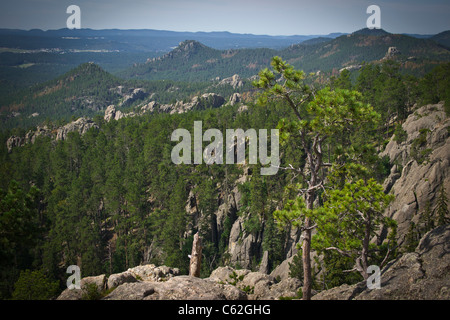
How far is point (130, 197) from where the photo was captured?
5131cm

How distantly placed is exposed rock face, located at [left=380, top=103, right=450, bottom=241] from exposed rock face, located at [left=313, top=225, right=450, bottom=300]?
1457 cm

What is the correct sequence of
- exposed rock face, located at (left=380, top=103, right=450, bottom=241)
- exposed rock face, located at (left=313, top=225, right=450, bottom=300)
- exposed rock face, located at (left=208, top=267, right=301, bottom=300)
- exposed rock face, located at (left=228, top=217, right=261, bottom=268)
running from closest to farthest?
exposed rock face, located at (left=313, top=225, right=450, bottom=300) < exposed rock face, located at (left=208, top=267, right=301, bottom=300) < exposed rock face, located at (left=380, top=103, right=450, bottom=241) < exposed rock face, located at (left=228, top=217, right=261, bottom=268)

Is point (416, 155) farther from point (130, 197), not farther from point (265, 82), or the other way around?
point (130, 197)

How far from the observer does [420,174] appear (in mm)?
29969

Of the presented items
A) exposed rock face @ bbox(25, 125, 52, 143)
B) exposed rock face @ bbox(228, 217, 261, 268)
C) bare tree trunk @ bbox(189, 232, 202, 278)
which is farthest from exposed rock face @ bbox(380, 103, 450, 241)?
exposed rock face @ bbox(25, 125, 52, 143)

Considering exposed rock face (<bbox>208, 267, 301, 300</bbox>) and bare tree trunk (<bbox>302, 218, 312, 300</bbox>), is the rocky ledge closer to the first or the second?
exposed rock face (<bbox>208, 267, 301, 300</bbox>)

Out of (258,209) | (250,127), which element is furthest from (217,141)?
(258,209)

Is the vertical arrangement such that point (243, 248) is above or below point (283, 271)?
below

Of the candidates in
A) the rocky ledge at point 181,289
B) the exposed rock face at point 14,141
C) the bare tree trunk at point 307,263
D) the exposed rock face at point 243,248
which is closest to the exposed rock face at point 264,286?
the rocky ledge at point 181,289

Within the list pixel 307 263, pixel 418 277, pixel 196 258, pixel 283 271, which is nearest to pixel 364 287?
pixel 418 277

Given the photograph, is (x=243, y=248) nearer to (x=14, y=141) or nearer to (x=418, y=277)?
(x=418, y=277)

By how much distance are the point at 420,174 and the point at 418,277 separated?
21604 mm

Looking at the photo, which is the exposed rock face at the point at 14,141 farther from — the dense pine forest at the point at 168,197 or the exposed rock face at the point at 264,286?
the exposed rock face at the point at 264,286

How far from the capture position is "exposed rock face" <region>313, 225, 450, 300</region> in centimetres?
1141
